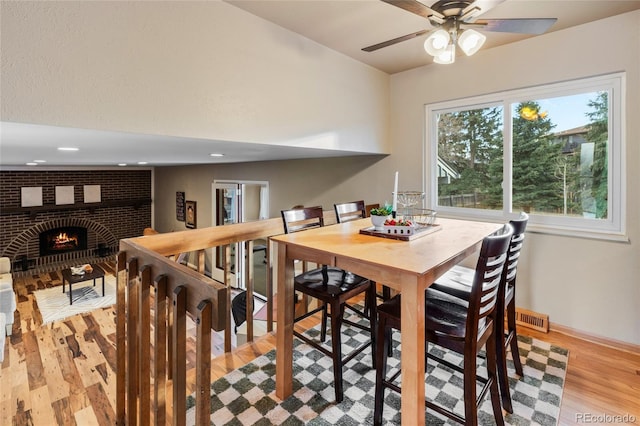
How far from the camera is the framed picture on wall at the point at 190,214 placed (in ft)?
24.1

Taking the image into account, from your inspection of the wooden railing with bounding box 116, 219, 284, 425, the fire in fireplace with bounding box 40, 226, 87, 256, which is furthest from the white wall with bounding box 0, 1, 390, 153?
the fire in fireplace with bounding box 40, 226, 87, 256

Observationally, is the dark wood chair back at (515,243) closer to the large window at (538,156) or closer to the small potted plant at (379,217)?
the small potted plant at (379,217)

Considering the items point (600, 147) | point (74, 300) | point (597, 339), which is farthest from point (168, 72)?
point (74, 300)

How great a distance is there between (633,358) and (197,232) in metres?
3.22

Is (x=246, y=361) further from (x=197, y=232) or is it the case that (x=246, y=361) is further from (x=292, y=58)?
(x=292, y=58)

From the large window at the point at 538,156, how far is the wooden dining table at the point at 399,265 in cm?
100

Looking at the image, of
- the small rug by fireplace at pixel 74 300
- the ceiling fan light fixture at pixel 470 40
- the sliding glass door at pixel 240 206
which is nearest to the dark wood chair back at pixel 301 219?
the ceiling fan light fixture at pixel 470 40

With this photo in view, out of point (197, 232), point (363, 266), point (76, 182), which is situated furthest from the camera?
point (76, 182)

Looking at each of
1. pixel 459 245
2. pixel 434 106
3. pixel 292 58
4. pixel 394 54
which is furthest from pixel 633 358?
pixel 292 58

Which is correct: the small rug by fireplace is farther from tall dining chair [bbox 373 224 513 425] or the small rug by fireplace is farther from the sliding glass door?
tall dining chair [bbox 373 224 513 425]

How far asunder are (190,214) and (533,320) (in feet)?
22.3

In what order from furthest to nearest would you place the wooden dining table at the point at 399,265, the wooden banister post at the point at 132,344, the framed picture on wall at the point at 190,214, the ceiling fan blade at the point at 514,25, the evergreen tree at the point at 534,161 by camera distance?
1. the framed picture on wall at the point at 190,214
2. the evergreen tree at the point at 534,161
3. the ceiling fan blade at the point at 514,25
4. the wooden banister post at the point at 132,344
5. the wooden dining table at the point at 399,265

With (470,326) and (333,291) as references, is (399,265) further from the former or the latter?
(333,291)

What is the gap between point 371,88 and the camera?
10.9ft
